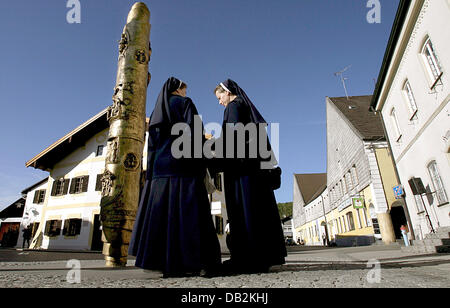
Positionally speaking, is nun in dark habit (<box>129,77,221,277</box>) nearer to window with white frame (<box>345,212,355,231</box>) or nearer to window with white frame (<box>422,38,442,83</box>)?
window with white frame (<box>422,38,442,83</box>)

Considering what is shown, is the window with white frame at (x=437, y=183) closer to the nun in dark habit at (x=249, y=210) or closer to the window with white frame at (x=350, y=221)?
the nun in dark habit at (x=249, y=210)

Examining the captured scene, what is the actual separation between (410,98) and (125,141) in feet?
37.6

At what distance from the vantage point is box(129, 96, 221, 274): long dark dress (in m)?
2.52

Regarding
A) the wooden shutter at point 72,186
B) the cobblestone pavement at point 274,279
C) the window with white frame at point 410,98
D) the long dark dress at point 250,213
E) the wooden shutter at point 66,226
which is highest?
the window with white frame at point 410,98

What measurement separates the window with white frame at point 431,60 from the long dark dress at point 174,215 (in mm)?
9127

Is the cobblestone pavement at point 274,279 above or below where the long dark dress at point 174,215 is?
below

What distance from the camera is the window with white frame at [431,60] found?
8383 mm

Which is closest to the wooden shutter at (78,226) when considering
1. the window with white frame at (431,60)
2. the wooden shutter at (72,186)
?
the wooden shutter at (72,186)

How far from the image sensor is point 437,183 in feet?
30.2

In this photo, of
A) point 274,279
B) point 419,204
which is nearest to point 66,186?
point 274,279

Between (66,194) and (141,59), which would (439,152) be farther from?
(66,194)

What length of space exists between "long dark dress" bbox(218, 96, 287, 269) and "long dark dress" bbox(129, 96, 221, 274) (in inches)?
10.8
